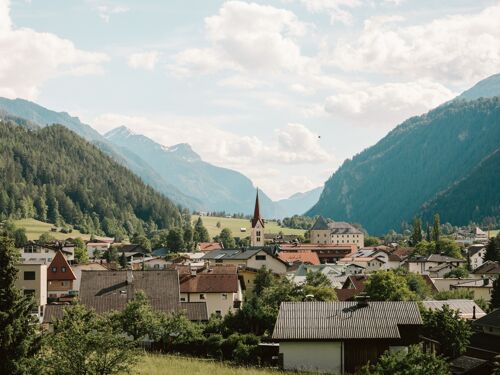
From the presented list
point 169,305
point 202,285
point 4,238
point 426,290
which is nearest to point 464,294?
point 426,290

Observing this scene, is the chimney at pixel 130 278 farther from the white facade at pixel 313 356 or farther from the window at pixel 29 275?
the white facade at pixel 313 356

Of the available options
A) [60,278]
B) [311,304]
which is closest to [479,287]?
[60,278]

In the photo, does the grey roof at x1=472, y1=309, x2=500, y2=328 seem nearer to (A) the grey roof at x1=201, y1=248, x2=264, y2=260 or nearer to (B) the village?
(B) the village

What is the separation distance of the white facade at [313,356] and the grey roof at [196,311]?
55.1 ft

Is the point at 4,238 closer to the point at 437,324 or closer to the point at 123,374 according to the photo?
the point at 123,374

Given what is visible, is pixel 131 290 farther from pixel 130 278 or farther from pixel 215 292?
pixel 215 292

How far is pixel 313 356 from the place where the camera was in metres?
38.4

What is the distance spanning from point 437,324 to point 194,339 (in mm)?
15392

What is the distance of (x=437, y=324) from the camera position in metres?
43.2

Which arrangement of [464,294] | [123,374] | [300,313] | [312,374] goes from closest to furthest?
[123,374]
[312,374]
[300,313]
[464,294]

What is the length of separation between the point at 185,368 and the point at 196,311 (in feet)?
63.3

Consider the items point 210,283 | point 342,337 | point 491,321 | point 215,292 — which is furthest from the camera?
point 210,283

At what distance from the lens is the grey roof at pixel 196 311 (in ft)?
178

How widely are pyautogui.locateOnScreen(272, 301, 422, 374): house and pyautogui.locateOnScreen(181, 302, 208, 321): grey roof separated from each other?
15784mm
